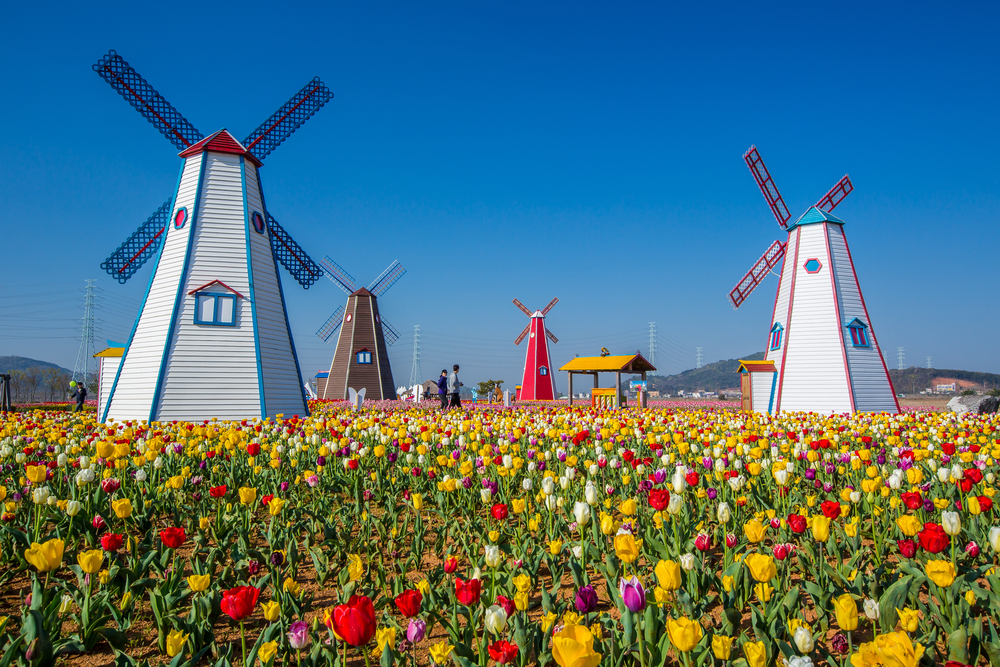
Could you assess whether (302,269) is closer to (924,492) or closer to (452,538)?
(452,538)

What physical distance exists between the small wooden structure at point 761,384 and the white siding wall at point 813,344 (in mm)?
473

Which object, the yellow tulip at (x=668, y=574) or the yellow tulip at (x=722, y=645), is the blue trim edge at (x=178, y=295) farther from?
the yellow tulip at (x=722, y=645)

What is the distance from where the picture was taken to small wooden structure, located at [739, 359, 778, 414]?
20625 mm

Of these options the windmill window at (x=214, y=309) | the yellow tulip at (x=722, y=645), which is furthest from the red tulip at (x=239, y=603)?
the windmill window at (x=214, y=309)

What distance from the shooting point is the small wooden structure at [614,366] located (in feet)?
82.9

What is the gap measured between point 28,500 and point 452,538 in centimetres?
349

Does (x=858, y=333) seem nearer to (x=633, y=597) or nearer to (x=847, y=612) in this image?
(x=847, y=612)

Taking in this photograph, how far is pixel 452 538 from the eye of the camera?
4184 mm

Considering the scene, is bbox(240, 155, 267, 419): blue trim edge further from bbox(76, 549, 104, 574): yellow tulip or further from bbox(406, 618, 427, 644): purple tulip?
bbox(406, 618, 427, 644): purple tulip

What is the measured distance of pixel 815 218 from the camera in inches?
798

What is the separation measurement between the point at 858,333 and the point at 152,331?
22.1 metres

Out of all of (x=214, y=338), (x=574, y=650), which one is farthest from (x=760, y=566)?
(x=214, y=338)

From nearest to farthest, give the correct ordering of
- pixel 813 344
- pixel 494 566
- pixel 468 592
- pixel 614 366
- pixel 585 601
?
pixel 468 592
pixel 585 601
pixel 494 566
pixel 813 344
pixel 614 366

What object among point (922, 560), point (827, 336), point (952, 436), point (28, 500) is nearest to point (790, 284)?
point (827, 336)
